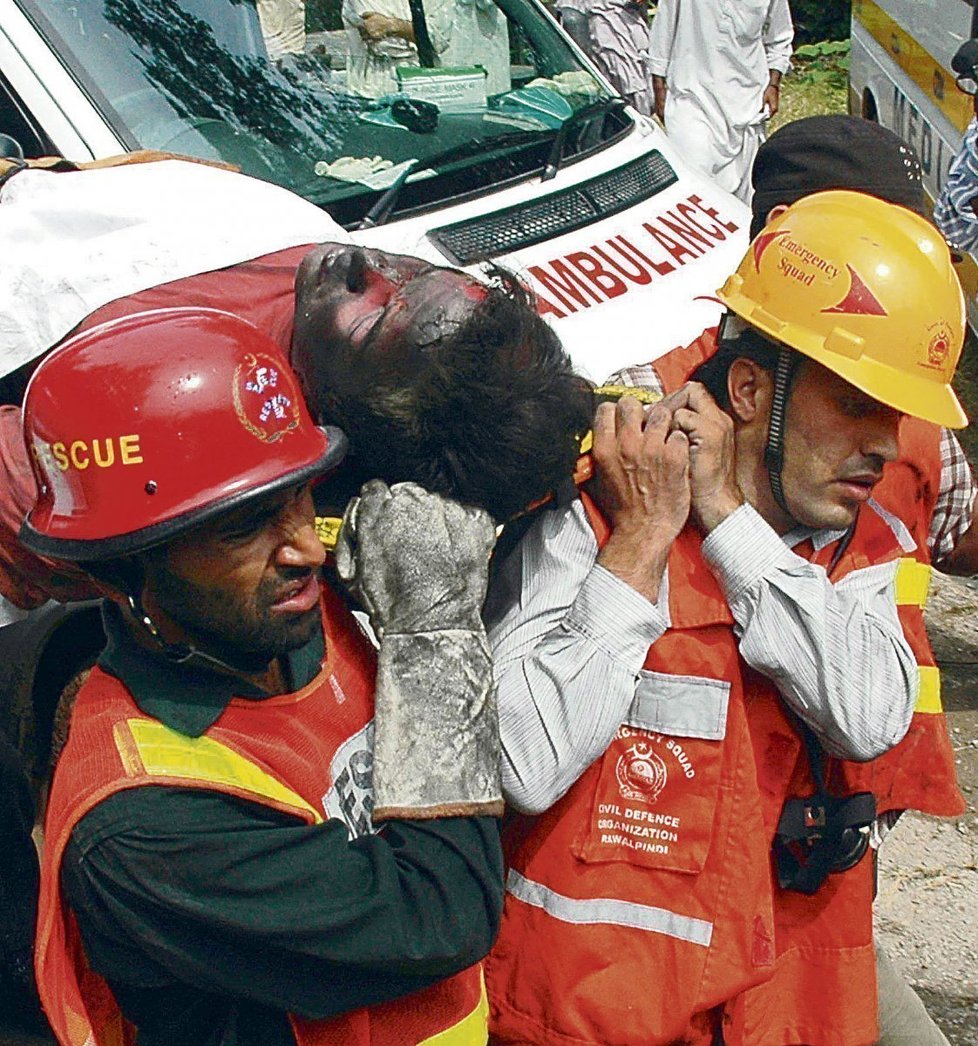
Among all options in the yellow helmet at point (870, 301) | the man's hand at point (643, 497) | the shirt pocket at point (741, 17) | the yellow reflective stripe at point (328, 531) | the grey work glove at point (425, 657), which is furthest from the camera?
the shirt pocket at point (741, 17)

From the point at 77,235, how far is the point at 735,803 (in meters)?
1.59

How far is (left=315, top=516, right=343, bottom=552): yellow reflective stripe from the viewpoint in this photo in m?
1.86

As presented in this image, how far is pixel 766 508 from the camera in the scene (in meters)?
2.19

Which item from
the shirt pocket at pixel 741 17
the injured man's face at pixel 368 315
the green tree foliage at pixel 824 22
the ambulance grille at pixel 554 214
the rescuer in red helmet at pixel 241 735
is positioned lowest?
the green tree foliage at pixel 824 22

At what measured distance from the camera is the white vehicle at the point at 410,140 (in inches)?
143

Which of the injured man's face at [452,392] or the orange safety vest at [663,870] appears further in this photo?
the orange safety vest at [663,870]

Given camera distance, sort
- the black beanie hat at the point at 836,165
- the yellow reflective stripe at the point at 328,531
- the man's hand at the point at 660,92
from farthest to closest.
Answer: the man's hand at the point at 660,92, the black beanie hat at the point at 836,165, the yellow reflective stripe at the point at 328,531

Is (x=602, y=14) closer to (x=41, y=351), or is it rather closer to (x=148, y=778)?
(x=41, y=351)

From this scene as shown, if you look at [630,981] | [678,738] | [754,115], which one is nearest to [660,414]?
[678,738]

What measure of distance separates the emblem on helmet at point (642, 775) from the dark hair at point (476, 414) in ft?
1.35

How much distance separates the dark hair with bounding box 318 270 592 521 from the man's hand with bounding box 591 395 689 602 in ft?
0.47

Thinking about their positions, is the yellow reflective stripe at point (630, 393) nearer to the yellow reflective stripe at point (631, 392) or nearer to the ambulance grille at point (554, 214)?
the yellow reflective stripe at point (631, 392)

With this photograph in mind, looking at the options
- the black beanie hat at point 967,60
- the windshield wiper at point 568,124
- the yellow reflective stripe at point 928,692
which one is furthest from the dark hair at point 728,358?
the black beanie hat at point 967,60

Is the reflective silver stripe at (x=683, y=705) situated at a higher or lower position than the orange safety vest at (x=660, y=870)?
higher
